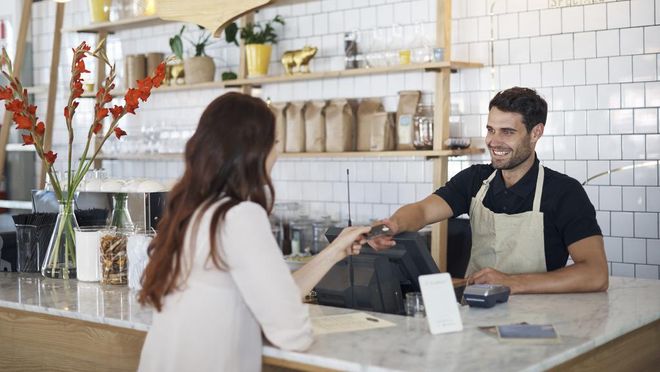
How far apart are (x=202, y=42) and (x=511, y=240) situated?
338cm

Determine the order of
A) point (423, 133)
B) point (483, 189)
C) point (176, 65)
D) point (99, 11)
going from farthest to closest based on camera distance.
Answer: point (99, 11) → point (176, 65) → point (423, 133) → point (483, 189)

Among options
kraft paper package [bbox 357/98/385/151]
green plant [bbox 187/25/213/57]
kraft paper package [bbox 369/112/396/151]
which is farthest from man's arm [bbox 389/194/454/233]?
green plant [bbox 187/25/213/57]

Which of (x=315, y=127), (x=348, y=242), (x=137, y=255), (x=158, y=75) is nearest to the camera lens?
(x=348, y=242)

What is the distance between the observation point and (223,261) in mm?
2209

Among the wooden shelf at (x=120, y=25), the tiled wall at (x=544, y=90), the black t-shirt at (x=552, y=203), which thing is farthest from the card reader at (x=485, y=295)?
the wooden shelf at (x=120, y=25)

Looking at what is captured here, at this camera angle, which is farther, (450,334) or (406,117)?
(406,117)

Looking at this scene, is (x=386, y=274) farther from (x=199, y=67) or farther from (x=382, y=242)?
(x=199, y=67)

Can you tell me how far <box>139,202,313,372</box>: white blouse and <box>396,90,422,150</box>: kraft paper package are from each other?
291 cm

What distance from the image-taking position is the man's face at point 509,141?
11.8 feet

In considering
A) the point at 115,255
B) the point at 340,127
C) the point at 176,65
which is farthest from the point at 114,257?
the point at 176,65

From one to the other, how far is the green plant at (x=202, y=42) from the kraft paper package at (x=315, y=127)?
3.42 ft

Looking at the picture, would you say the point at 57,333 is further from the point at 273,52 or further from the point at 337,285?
the point at 273,52

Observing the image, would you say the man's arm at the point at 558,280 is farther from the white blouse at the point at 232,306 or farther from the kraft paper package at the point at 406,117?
the kraft paper package at the point at 406,117

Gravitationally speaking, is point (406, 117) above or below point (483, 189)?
above
